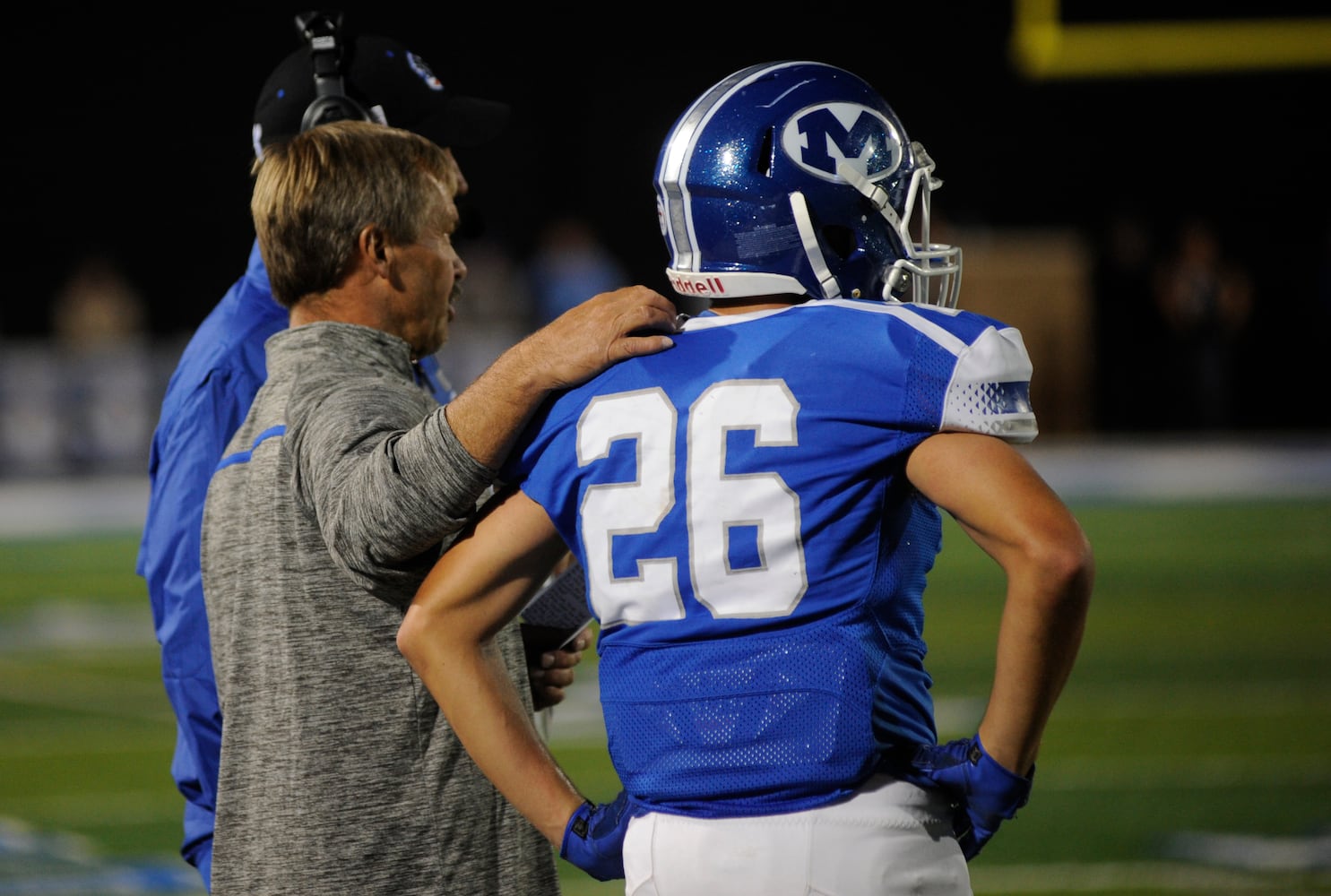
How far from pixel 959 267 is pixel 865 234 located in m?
0.20

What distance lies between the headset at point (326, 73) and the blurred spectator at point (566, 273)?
1292 centimetres

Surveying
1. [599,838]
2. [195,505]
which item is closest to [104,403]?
[195,505]

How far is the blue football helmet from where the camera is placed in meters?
1.96

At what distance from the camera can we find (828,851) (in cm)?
177

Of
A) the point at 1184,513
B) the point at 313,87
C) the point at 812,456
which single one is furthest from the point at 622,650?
the point at 1184,513

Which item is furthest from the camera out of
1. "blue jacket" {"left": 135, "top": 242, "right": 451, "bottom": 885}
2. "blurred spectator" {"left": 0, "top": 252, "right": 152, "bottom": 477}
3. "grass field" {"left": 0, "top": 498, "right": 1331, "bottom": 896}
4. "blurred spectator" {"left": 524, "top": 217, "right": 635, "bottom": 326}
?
"blurred spectator" {"left": 524, "top": 217, "right": 635, "bottom": 326}

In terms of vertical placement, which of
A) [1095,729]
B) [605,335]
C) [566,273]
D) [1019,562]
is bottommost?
[1095,729]

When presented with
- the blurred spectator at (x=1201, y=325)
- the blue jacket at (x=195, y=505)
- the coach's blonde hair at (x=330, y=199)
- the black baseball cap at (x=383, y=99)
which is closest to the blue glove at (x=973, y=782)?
the coach's blonde hair at (x=330, y=199)

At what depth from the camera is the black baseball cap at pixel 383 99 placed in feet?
9.75

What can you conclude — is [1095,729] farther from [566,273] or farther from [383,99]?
[566,273]

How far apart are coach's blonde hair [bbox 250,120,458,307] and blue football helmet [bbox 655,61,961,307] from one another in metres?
0.45

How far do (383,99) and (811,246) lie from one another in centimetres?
133

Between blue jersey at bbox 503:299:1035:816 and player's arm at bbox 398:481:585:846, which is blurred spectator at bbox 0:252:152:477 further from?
blue jersey at bbox 503:299:1035:816

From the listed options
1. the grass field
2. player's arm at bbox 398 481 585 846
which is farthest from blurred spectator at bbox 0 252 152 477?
player's arm at bbox 398 481 585 846
